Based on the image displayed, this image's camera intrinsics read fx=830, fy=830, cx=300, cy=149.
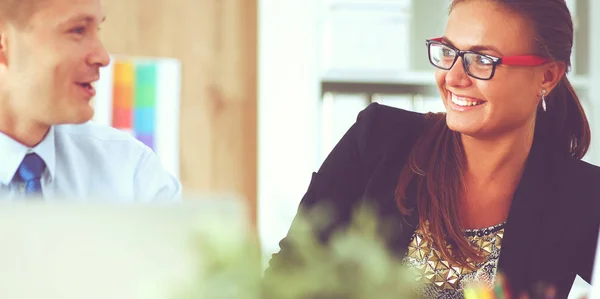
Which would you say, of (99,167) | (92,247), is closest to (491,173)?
(99,167)

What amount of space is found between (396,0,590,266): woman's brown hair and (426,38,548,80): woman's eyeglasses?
3cm

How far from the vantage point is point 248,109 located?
318cm

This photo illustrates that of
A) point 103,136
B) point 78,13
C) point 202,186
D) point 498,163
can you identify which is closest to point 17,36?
point 78,13

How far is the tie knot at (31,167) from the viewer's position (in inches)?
60.7

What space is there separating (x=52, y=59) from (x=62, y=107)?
11 centimetres

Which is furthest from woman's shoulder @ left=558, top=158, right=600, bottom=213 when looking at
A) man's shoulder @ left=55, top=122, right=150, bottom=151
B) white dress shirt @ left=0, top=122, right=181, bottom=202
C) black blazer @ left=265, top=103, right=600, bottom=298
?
man's shoulder @ left=55, top=122, right=150, bottom=151

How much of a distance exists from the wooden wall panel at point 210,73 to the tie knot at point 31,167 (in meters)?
1.48

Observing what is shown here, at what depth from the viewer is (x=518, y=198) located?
147 cm

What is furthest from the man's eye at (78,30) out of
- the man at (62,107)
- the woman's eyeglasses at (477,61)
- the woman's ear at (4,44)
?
the woman's eyeglasses at (477,61)

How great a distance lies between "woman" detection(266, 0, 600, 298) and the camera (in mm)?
1449

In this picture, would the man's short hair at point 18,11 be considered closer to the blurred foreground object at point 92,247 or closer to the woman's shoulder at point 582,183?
the woman's shoulder at point 582,183

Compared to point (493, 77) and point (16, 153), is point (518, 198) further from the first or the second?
point (16, 153)

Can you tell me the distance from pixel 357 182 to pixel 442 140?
182mm

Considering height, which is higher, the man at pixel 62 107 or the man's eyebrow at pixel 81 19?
the man's eyebrow at pixel 81 19
